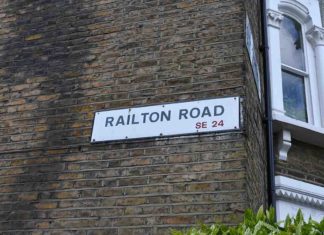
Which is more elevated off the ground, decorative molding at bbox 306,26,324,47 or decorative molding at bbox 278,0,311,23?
decorative molding at bbox 278,0,311,23

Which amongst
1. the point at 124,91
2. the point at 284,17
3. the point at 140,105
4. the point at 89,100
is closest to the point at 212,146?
the point at 140,105

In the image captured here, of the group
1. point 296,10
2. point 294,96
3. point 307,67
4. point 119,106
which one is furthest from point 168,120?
point 296,10

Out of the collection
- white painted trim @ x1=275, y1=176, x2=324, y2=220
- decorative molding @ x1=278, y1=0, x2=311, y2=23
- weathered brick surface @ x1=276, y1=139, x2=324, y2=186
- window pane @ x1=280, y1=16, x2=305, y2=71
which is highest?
decorative molding @ x1=278, y1=0, x2=311, y2=23

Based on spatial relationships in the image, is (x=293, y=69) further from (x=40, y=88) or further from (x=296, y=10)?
(x=40, y=88)

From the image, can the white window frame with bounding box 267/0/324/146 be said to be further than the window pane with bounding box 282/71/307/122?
No

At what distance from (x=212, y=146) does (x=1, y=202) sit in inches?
92.7

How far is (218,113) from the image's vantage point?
4.20 m

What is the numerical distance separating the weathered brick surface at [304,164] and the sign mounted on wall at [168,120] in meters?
2.35

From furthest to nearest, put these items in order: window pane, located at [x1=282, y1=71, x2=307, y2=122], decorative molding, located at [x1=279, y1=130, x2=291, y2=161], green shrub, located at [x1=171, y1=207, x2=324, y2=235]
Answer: window pane, located at [x1=282, y1=71, x2=307, y2=122] < decorative molding, located at [x1=279, y1=130, x2=291, y2=161] < green shrub, located at [x1=171, y1=207, x2=324, y2=235]

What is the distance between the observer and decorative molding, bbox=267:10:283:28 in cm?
740

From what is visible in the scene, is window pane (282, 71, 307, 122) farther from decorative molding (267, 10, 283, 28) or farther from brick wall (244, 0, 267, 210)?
brick wall (244, 0, 267, 210)

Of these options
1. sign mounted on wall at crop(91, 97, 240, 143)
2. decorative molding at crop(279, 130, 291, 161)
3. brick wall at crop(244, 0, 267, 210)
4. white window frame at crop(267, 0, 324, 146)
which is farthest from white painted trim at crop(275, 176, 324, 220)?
sign mounted on wall at crop(91, 97, 240, 143)

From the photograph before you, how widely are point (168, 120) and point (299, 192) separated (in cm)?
273

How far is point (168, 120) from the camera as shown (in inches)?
172
